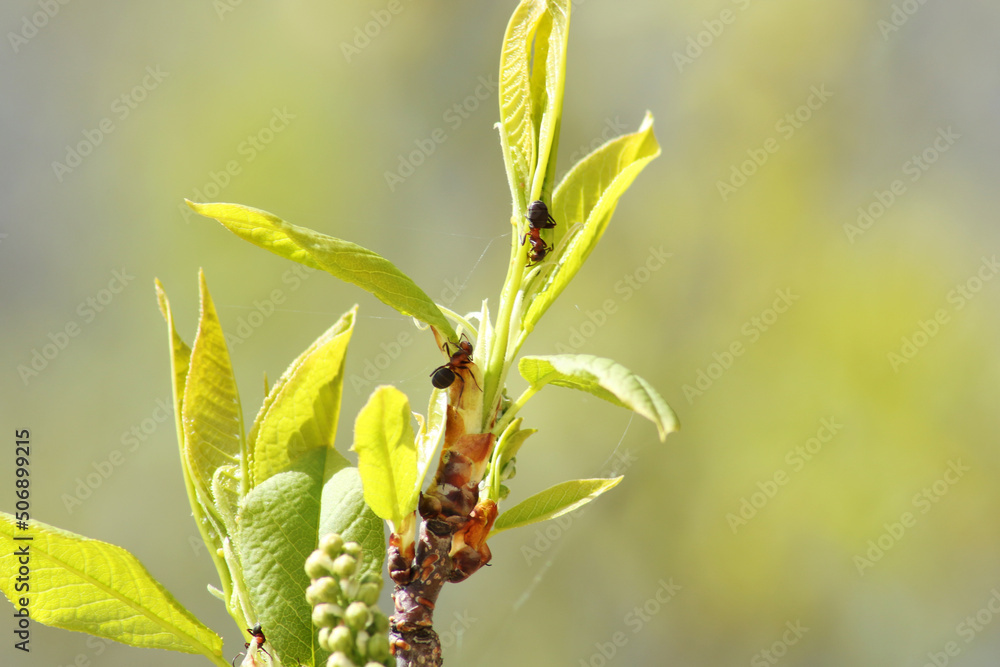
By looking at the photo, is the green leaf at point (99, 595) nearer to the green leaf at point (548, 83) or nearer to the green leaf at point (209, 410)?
the green leaf at point (209, 410)

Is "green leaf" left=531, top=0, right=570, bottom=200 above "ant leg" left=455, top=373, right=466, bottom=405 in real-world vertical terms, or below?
above

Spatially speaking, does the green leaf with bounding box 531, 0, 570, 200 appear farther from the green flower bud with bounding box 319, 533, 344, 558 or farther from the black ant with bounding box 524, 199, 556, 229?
the green flower bud with bounding box 319, 533, 344, 558

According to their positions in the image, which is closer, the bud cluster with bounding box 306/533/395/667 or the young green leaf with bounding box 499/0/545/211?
the bud cluster with bounding box 306/533/395/667

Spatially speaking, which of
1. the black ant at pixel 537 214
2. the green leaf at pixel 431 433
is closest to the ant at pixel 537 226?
the black ant at pixel 537 214

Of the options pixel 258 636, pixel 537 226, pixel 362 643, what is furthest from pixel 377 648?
pixel 537 226

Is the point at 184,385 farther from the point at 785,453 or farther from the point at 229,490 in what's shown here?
the point at 785,453

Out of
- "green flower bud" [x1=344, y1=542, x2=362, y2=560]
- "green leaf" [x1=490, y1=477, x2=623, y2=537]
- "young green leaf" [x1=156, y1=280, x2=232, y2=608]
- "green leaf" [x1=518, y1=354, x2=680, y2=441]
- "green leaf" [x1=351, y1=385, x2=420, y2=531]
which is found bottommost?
"young green leaf" [x1=156, y1=280, x2=232, y2=608]

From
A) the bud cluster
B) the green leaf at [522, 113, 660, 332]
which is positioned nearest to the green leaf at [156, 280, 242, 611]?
the bud cluster
